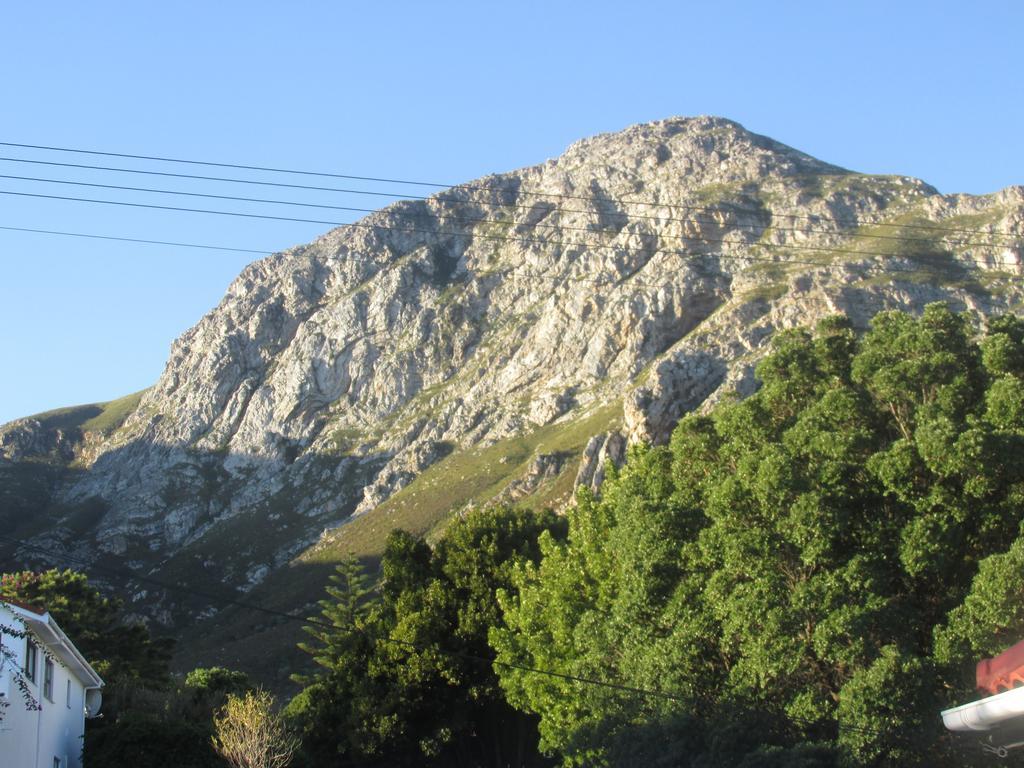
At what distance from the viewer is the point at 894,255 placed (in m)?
148

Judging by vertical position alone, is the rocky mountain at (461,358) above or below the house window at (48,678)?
above

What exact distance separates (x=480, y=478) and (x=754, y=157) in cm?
9756

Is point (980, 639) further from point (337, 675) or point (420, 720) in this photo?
point (337, 675)

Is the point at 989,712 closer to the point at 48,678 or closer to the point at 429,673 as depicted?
the point at 48,678

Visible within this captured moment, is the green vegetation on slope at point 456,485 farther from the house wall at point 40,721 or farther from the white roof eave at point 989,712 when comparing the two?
the white roof eave at point 989,712

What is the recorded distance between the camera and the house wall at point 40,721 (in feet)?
75.6

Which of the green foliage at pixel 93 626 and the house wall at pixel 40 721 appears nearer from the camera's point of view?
the house wall at pixel 40 721

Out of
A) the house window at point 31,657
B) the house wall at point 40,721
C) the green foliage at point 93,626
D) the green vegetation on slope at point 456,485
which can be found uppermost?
the green vegetation on slope at point 456,485

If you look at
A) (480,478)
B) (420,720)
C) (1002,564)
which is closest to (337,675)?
(420,720)

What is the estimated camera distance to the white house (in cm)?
2311

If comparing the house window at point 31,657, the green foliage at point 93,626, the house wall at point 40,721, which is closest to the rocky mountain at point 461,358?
the green foliage at point 93,626

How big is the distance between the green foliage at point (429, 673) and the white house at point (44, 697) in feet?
34.1

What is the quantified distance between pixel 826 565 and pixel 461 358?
147 meters

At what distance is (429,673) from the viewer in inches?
1569
